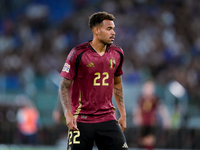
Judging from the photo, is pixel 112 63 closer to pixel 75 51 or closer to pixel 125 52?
pixel 75 51

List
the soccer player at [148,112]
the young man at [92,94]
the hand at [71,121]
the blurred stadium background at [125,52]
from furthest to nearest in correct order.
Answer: the blurred stadium background at [125,52], the soccer player at [148,112], the young man at [92,94], the hand at [71,121]

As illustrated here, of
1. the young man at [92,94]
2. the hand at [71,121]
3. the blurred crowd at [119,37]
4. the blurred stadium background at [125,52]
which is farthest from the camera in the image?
the blurred crowd at [119,37]

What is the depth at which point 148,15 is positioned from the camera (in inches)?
686

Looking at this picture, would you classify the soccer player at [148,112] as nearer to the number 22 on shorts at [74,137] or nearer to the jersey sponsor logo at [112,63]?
the jersey sponsor logo at [112,63]

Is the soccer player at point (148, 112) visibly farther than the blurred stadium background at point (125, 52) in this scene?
No

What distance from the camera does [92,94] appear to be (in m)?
4.70

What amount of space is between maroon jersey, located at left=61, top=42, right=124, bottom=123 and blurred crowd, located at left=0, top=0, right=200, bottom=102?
26.9 ft

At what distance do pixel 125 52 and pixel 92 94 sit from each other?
10.9 m

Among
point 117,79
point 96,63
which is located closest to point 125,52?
point 117,79

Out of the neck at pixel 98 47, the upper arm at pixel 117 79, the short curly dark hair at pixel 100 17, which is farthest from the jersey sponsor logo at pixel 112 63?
the short curly dark hair at pixel 100 17

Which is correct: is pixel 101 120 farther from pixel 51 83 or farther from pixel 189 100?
pixel 51 83

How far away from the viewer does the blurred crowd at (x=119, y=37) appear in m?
14.4

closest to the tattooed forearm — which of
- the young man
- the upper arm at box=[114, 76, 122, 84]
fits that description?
the young man

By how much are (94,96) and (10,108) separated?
10.3m
